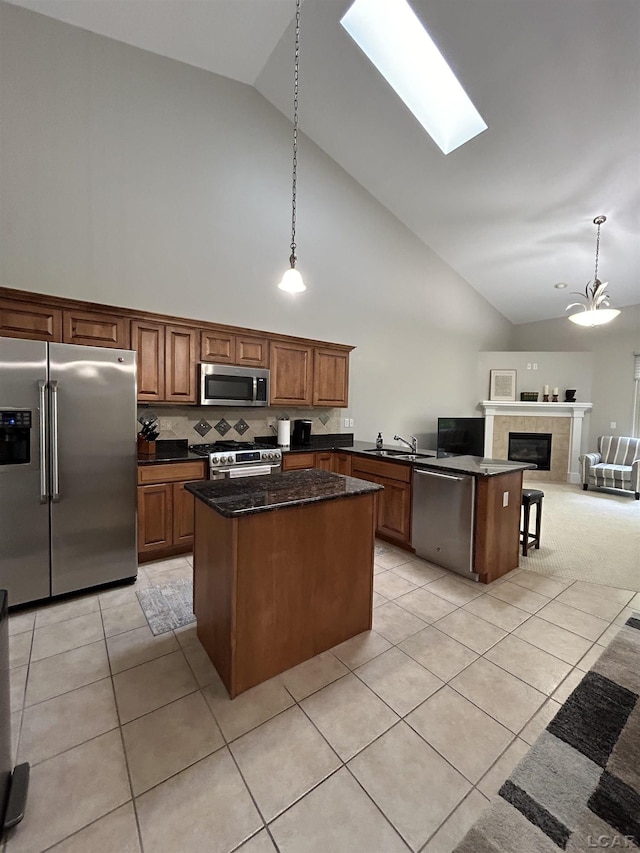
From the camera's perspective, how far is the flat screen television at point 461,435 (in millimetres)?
5434

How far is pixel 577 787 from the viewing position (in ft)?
4.24

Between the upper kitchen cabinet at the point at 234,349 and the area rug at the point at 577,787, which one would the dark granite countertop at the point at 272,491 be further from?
the upper kitchen cabinet at the point at 234,349

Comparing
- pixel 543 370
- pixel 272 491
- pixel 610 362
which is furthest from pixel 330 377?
pixel 610 362

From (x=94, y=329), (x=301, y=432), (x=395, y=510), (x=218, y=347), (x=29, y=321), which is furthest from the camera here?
(x=301, y=432)

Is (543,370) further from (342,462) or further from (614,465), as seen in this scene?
(342,462)

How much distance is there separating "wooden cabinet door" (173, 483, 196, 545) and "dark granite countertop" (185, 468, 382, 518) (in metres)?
1.14

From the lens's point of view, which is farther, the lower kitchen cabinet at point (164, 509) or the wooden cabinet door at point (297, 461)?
the wooden cabinet door at point (297, 461)

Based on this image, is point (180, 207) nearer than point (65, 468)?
No

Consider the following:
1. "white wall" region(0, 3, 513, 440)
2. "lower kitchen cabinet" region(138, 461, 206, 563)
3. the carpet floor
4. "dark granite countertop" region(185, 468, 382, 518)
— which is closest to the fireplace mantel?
the carpet floor

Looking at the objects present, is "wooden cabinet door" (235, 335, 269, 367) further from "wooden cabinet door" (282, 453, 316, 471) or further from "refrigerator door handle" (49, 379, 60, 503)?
"refrigerator door handle" (49, 379, 60, 503)

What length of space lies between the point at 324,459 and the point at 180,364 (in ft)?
5.84

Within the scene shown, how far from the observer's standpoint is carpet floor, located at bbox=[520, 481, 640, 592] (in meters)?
3.01

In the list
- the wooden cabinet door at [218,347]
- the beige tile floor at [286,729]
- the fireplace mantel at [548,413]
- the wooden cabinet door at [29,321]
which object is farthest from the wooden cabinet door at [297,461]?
the fireplace mantel at [548,413]

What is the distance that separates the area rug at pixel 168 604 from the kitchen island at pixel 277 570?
0.30m
